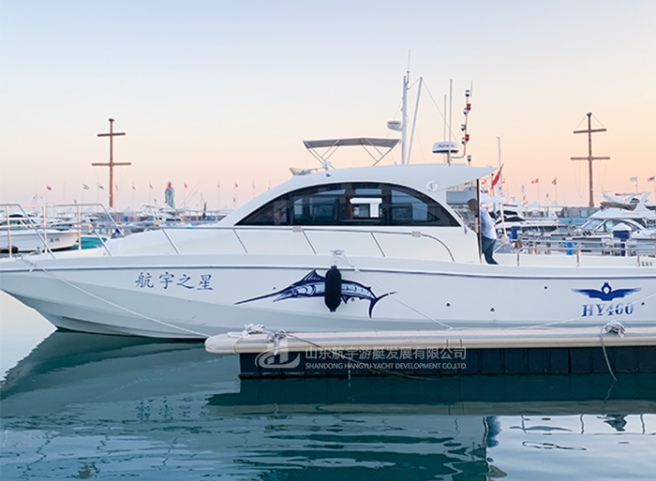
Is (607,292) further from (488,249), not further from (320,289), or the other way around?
(320,289)

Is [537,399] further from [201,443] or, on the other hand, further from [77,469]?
[77,469]

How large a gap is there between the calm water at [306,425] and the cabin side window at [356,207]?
6.87ft

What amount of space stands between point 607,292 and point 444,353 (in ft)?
7.72

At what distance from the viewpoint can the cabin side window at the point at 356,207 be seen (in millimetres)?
7277

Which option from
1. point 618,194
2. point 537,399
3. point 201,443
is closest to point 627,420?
point 537,399

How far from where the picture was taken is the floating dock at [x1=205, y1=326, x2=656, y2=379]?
5938 mm

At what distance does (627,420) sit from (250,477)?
3.36 metres

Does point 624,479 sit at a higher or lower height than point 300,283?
lower

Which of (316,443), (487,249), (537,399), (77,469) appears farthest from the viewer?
(487,249)

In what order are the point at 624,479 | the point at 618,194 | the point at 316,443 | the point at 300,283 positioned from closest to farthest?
the point at 624,479, the point at 316,443, the point at 300,283, the point at 618,194

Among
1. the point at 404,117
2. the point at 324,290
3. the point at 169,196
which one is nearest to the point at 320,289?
the point at 324,290

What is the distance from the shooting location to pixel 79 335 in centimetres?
825

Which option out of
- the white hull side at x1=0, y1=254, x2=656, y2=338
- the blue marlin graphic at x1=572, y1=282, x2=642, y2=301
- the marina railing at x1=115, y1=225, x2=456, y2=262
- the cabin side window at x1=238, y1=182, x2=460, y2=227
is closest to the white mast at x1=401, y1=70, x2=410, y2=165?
the cabin side window at x1=238, y1=182, x2=460, y2=227

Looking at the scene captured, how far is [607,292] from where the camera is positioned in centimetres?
679
